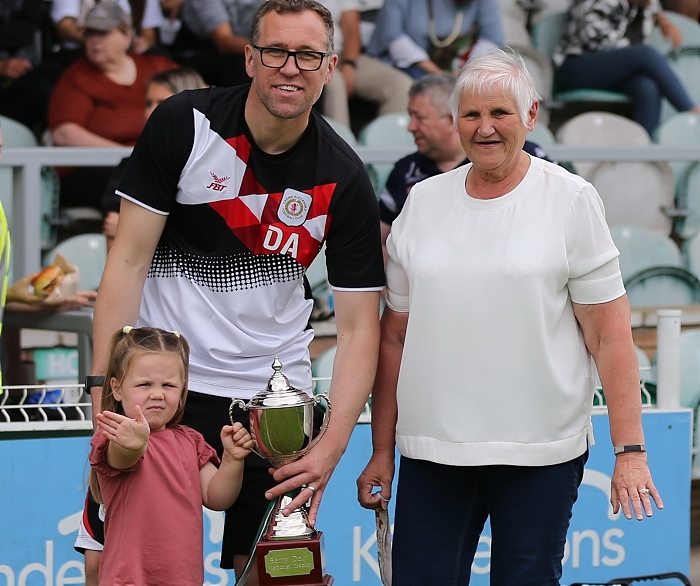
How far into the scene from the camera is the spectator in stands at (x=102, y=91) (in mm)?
5242

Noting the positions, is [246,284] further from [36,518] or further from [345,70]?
[345,70]

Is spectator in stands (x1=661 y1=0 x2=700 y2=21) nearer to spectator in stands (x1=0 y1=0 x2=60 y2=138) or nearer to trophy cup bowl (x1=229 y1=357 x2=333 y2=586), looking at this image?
spectator in stands (x1=0 y1=0 x2=60 y2=138)

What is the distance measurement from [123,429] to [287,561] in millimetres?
440

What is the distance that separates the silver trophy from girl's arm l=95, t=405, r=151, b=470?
0.60 ft

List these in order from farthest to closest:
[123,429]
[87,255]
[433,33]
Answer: [433,33] < [87,255] < [123,429]

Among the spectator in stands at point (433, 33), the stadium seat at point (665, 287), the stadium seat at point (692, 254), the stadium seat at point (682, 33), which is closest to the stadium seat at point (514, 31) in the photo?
the spectator in stands at point (433, 33)

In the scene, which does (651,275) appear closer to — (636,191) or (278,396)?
(636,191)

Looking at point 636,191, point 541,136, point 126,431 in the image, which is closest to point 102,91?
point 541,136

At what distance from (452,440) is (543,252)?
431 mm

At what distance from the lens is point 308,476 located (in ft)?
7.52

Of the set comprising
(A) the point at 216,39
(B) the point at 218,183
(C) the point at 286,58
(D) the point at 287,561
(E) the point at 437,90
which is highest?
(A) the point at 216,39

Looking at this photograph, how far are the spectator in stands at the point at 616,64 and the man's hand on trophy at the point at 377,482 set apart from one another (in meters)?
4.72

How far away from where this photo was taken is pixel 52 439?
3.37 metres

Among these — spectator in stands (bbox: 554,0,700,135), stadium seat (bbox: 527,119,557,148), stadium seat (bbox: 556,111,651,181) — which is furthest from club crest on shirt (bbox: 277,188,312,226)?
spectator in stands (bbox: 554,0,700,135)
